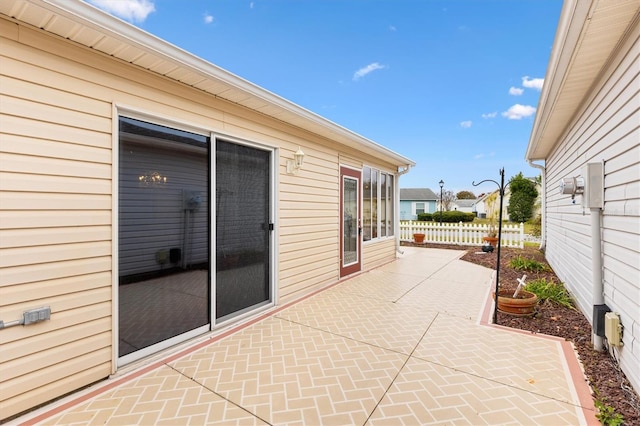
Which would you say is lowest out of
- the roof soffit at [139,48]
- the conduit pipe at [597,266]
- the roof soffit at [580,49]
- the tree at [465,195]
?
the conduit pipe at [597,266]

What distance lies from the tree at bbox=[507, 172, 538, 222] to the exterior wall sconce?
17.7 m

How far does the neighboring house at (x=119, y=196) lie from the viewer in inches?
75.6

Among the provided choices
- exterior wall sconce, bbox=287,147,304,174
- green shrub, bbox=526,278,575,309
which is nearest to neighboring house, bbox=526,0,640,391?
green shrub, bbox=526,278,575,309

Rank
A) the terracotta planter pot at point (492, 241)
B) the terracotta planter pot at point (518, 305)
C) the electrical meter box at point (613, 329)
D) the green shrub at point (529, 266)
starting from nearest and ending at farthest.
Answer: the electrical meter box at point (613, 329) < the terracotta planter pot at point (518, 305) < the green shrub at point (529, 266) < the terracotta planter pot at point (492, 241)

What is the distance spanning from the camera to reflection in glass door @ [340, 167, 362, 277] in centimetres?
568

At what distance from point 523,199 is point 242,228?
63.5 feet

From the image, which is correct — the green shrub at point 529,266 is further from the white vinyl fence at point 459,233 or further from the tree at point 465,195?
the tree at point 465,195

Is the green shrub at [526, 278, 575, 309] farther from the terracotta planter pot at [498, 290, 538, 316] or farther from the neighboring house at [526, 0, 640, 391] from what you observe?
the terracotta planter pot at [498, 290, 538, 316]

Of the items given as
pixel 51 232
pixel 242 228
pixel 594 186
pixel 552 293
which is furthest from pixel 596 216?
pixel 51 232

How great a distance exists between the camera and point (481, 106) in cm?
1397

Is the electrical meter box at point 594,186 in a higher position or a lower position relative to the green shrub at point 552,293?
higher

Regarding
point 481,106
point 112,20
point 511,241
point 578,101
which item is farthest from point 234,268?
point 481,106

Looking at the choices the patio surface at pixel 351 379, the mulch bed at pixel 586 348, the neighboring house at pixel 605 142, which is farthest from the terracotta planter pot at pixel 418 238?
the patio surface at pixel 351 379

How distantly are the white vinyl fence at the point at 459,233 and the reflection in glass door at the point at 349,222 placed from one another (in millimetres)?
6251
